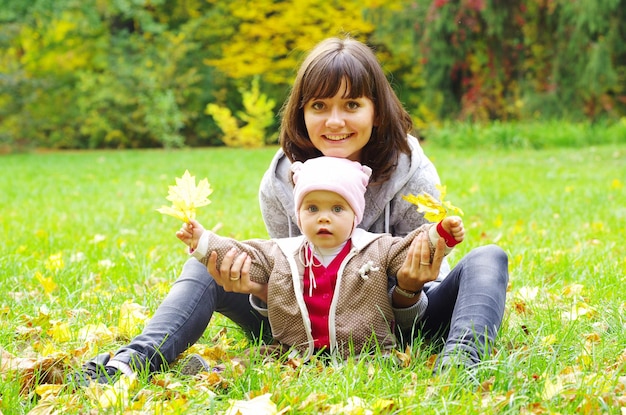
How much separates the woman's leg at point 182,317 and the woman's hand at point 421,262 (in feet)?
1.73

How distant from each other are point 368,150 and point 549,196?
12.4ft

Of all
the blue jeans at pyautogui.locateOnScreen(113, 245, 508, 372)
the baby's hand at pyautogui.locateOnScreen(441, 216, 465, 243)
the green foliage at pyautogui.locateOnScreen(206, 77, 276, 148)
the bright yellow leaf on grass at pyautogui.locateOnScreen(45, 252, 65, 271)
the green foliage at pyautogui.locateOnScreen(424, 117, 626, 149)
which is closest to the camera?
the baby's hand at pyautogui.locateOnScreen(441, 216, 465, 243)

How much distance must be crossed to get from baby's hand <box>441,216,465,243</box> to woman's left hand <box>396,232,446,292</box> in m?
0.04

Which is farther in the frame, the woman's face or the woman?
the woman's face

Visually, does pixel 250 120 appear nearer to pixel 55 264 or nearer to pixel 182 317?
pixel 55 264

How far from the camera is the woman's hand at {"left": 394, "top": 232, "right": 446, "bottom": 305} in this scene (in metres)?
1.91

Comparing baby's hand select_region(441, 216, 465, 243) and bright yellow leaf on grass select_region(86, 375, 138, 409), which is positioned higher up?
baby's hand select_region(441, 216, 465, 243)

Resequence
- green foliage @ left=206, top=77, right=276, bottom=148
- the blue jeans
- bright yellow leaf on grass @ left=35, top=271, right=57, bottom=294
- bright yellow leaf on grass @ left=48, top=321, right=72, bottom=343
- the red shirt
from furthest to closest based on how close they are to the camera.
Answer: green foliage @ left=206, top=77, right=276, bottom=148 → bright yellow leaf on grass @ left=35, top=271, right=57, bottom=294 → bright yellow leaf on grass @ left=48, top=321, right=72, bottom=343 → the red shirt → the blue jeans

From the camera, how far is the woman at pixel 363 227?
1.98 metres

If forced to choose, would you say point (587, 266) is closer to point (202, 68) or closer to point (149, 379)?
point (149, 379)

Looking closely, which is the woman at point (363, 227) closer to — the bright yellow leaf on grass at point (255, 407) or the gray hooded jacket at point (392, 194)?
the gray hooded jacket at point (392, 194)

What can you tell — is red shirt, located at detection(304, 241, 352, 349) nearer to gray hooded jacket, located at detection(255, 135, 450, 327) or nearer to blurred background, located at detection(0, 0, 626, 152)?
gray hooded jacket, located at detection(255, 135, 450, 327)

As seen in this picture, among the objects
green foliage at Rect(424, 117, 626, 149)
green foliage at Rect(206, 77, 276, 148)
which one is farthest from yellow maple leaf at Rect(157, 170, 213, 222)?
green foliage at Rect(206, 77, 276, 148)

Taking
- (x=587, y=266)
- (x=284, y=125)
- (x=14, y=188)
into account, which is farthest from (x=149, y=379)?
(x=14, y=188)
